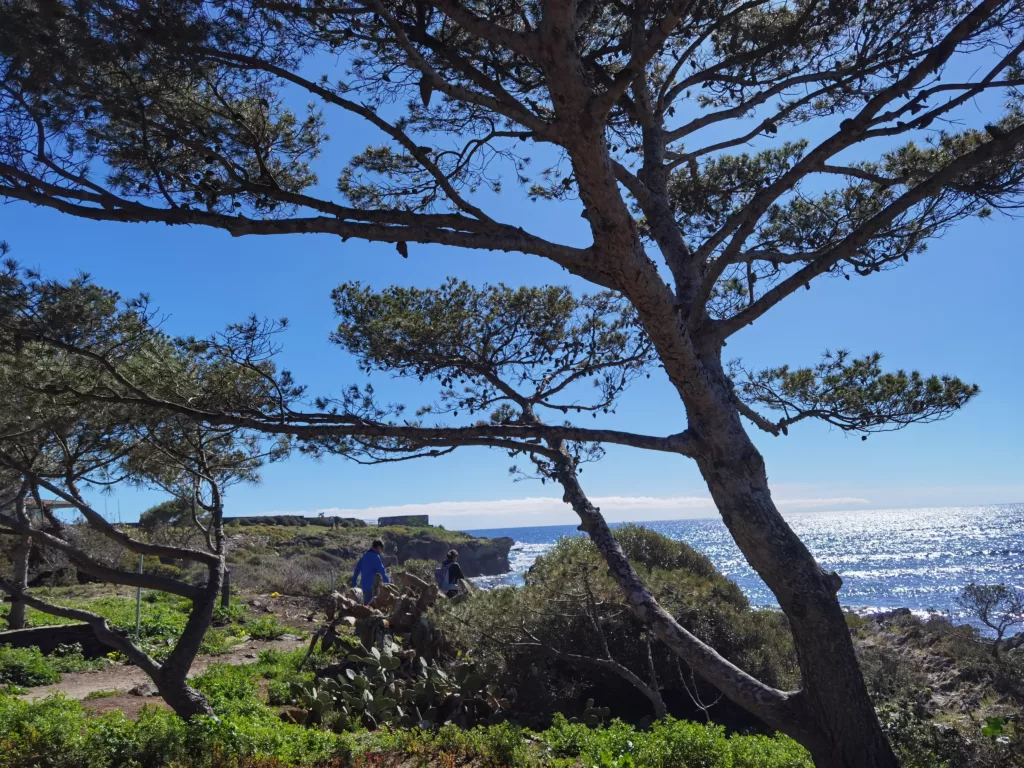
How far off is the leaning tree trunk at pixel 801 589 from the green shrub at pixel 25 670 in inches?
361

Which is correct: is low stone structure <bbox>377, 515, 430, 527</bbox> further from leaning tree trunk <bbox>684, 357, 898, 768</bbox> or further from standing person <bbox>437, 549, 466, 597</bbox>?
leaning tree trunk <bbox>684, 357, 898, 768</bbox>

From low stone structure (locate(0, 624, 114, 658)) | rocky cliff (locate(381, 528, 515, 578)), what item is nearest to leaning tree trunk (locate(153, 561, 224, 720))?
low stone structure (locate(0, 624, 114, 658))

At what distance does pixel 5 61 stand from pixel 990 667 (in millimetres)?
15203

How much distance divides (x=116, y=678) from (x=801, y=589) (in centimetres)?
→ 962

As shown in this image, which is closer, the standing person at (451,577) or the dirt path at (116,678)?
the dirt path at (116,678)

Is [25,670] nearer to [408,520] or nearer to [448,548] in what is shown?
[448,548]

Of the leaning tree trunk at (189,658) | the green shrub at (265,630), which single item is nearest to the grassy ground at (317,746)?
the leaning tree trunk at (189,658)

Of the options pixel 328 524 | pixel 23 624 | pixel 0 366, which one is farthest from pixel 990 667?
pixel 328 524

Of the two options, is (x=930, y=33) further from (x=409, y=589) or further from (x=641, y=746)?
(x=409, y=589)

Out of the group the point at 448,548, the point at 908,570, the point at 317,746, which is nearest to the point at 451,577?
the point at 317,746

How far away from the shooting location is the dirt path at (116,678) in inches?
346

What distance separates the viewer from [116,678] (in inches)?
395

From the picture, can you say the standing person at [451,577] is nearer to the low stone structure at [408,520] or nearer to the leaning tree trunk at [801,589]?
the leaning tree trunk at [801,589]

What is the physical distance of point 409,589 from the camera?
10.8 metres
